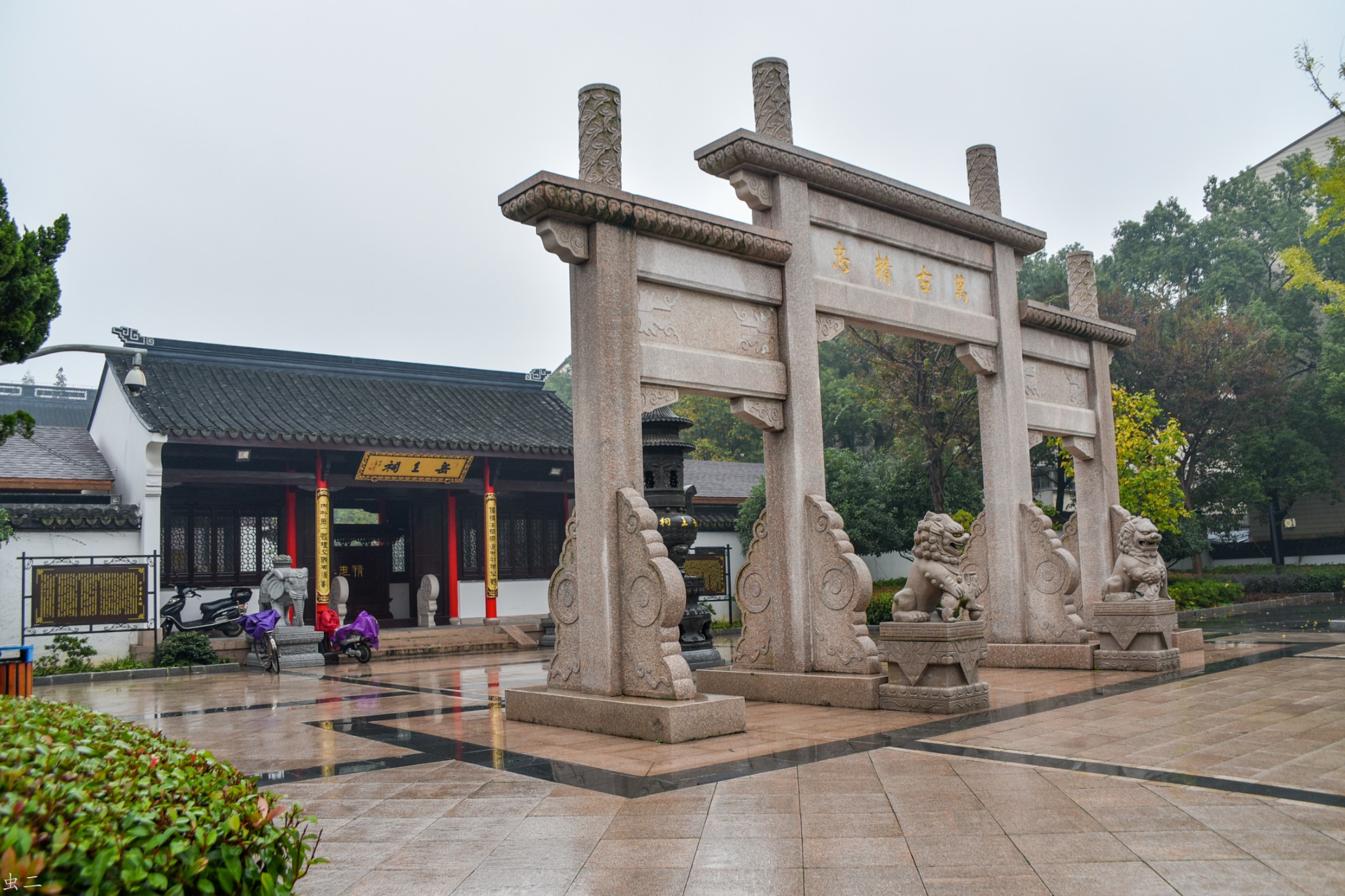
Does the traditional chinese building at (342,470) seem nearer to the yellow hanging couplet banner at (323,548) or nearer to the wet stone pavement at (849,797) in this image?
the yellow hanging couplet banner at (323,548)

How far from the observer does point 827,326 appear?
884cm

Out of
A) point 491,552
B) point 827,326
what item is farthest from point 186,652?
point 827,326

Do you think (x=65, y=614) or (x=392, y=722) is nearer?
(x=392, y=722)

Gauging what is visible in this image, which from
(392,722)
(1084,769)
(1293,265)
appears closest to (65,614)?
(392,722)

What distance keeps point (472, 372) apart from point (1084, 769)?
17982mm

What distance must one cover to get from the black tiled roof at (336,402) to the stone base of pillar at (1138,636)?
1149 cm

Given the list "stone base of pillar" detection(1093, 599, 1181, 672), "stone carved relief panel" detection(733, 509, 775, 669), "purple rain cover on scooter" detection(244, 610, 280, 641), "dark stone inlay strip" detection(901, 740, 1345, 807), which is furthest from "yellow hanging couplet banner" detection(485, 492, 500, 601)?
"dark stone inlay strip" detection(901, 740, 1345, 807)

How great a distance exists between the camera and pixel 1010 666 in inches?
408

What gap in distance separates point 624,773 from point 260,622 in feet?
36.1

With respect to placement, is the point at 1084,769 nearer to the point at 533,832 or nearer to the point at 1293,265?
the point at 533,832

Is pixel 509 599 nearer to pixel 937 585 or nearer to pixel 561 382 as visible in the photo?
pixel 937 585

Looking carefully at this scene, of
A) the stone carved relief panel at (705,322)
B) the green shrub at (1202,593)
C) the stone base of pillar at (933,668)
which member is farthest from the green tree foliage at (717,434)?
the stone base of pillar at (933,668)

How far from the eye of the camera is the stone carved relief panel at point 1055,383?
11.5 m

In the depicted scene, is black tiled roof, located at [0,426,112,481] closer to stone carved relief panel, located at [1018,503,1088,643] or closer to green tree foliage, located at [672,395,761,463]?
stone carved relief panel, located at [1018,503,1088,643]
